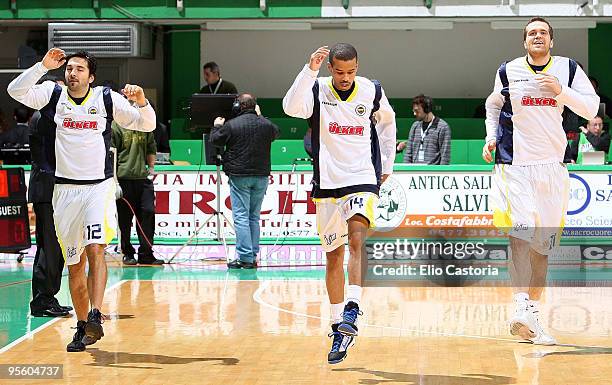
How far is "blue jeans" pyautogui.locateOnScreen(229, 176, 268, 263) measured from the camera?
51.9ft

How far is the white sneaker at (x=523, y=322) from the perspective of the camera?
8.79m

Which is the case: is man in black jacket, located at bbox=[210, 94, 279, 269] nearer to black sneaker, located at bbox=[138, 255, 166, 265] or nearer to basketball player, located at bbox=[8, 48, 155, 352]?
black sneaker, located at bbox=[138, 255, 166, 265]

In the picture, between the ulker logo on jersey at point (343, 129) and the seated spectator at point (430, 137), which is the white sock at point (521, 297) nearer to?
the ulker logo on jersey at point (343, 129)

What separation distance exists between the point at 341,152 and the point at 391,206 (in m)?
8.23

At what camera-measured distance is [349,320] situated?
7988mm

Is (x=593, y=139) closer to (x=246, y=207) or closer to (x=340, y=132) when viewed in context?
(x=246, y=207)

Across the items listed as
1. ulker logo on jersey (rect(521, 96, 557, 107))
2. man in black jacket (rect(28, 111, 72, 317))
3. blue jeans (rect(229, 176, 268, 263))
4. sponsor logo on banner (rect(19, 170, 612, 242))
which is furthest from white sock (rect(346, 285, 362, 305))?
sponsor logo on banner (rect(19, 170, 612, 242))

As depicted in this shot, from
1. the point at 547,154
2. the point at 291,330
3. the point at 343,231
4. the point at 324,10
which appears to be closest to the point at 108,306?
the point at 291,330

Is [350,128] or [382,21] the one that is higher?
[382,21]

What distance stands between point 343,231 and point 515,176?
170cm

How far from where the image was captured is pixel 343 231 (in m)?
8.51

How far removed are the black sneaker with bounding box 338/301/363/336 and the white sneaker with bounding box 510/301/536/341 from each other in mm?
1453

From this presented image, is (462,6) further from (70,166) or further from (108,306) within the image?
(70,166)

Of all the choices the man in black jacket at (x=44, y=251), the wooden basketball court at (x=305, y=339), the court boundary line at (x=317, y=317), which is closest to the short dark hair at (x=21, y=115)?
the wooden basketball court at (x=305, y=339)
